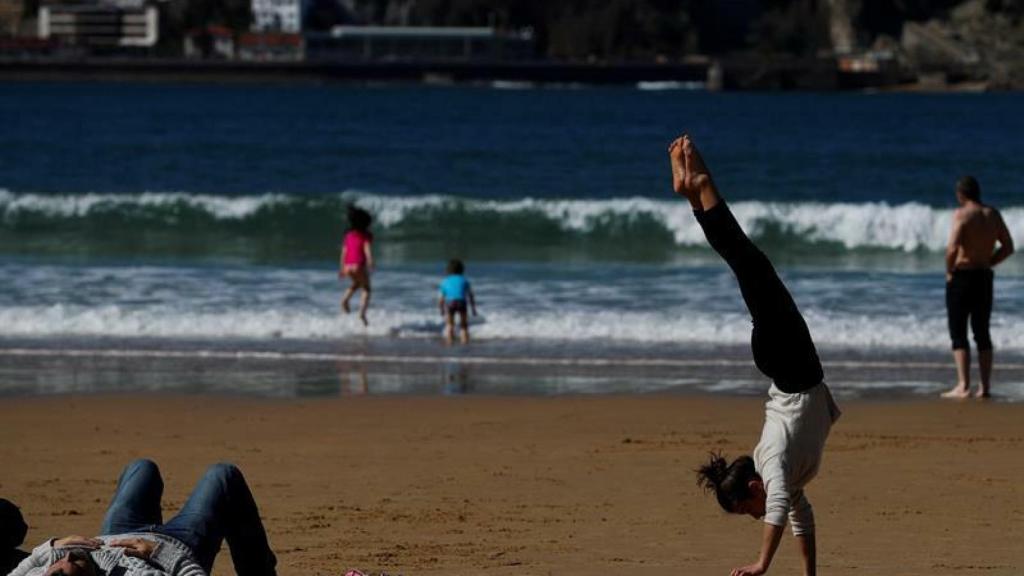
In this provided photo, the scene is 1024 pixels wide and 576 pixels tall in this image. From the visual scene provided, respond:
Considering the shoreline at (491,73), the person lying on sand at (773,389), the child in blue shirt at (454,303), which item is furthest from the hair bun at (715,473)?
the shoreline at (491,73)

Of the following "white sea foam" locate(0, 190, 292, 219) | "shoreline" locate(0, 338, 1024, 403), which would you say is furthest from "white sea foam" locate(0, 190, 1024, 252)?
"shoreline" locate(0, 338, 1024, 403)

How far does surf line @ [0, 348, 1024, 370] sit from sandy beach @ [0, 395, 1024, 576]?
74.4 inches

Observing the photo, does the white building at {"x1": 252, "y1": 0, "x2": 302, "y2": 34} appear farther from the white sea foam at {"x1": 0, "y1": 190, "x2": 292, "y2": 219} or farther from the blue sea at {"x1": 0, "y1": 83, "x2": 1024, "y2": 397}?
the white sea foam at {"x1": 0, "y1": 190, "x2": 292, "y2": 219}

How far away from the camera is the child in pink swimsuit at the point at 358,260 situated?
17031 millimetres

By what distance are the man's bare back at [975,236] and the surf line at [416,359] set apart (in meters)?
1.69

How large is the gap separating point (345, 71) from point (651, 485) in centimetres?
13308

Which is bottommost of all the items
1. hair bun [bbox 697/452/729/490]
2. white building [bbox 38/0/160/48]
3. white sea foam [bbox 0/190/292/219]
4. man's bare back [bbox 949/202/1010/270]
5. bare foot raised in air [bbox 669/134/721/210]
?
white sea foam [bbox 0/190/292/219]

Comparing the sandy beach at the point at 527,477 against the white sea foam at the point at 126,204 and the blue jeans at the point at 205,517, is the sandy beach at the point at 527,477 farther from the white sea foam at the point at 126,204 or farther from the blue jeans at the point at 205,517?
the white sea foam at the point at 126,204

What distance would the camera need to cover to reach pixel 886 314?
675 inches

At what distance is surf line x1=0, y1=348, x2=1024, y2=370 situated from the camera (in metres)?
14.0

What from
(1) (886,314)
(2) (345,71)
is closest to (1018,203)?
(1) (886,314)

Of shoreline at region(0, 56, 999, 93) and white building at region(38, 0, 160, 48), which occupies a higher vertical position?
white building at region(38, 0, 160, 48)

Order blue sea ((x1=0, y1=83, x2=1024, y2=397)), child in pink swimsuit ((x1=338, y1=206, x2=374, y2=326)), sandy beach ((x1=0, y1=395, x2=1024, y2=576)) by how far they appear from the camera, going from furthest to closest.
Answer: child in pink swimsuit ((x1=338, y1=206, x2=374, y2=326)) < blue sea ((x1=0, y1=83, x2=1024, y2=397)) < sandy beach ((x1=0, y1=395, x2=1024, y2=576))

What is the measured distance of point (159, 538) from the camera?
5730mm
